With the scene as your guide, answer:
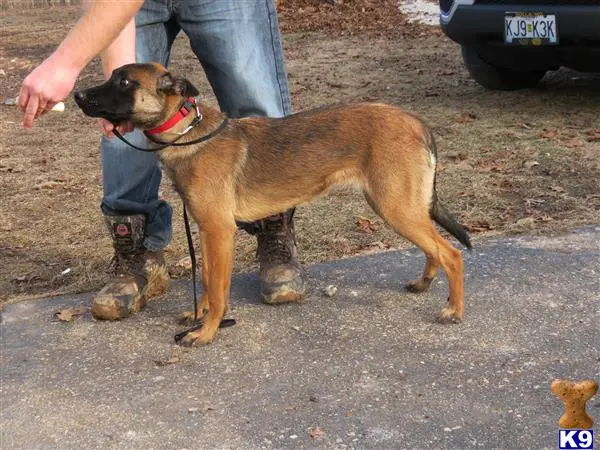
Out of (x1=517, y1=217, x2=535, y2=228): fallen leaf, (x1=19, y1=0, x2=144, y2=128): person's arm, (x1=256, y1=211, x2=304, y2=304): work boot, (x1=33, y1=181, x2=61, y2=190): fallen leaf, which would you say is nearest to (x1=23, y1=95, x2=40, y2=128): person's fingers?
(x1=19, y1=0, x2=144, y2=128): person's arm

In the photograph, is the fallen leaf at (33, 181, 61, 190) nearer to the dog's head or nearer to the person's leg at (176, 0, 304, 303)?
Answer: the person's leg at (176, 0, 304, 303)

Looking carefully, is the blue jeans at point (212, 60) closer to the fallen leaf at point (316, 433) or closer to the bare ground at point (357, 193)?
the bare ground at point (357, 193)

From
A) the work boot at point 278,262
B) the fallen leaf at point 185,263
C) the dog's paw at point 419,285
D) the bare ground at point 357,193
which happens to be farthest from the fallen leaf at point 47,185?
the dog's paw at point 419,285

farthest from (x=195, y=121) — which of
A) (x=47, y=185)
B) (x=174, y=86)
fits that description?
(x=47, y=185)

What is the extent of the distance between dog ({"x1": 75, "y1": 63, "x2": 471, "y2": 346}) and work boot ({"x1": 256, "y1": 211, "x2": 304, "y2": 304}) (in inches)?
12.3

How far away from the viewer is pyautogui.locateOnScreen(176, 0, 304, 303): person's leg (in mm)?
3971

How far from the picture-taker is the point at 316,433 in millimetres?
3004

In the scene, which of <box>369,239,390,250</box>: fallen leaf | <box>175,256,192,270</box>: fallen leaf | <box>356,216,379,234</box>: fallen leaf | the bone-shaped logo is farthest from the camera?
<box>356,216,379,234</box>: fallen leaf

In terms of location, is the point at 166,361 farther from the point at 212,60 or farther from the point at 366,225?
the point at 366,225

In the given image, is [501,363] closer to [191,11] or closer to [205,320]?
[205,320]

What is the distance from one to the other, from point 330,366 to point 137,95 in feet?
4.25

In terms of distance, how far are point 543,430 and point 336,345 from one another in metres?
0.97

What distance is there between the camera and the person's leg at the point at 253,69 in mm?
3971

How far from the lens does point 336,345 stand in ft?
12.0
